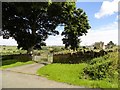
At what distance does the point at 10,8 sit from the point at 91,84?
88.2ft

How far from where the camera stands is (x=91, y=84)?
16.0 meters

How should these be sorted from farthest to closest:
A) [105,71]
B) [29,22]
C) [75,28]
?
[75,28] < [29,22] < [105,71]

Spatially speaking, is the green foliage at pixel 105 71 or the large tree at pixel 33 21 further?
the large tree at pixel 33 21

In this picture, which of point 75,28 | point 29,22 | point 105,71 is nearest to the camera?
point 105,71

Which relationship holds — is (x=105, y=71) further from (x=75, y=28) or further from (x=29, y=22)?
(x=75, y=28)

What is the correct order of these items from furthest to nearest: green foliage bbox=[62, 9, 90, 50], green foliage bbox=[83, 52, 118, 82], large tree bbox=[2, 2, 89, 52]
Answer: green foliage bbox=[62, 9, 90, 50] → large tree bbox=[2, 2, 89, 52] → green foliage bbox=[83, 52, 118, 82]

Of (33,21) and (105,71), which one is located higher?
(33,21)

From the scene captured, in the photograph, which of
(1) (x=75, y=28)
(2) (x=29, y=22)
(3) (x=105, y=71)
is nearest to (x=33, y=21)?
(2) (x=29, y=22)

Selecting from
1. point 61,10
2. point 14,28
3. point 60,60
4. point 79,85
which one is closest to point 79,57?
point 60,60

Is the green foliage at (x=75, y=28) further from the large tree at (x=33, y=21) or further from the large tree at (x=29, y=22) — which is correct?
the large tree at (x=29, y=22)

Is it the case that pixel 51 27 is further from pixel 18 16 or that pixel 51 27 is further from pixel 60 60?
pixel 60 60

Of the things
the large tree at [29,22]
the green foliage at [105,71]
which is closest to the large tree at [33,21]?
the large tree at [29,22]

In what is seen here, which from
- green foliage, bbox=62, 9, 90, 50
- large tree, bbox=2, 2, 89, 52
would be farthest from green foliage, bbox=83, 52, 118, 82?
green foliage, bbox=62, 9, 90, 50

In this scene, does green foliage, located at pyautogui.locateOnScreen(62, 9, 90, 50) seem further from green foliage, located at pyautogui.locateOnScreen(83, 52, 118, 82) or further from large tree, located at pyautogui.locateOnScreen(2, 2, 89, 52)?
green foliage, located at pyautogui.locateOnScreen(83, 52, 118, 82)
